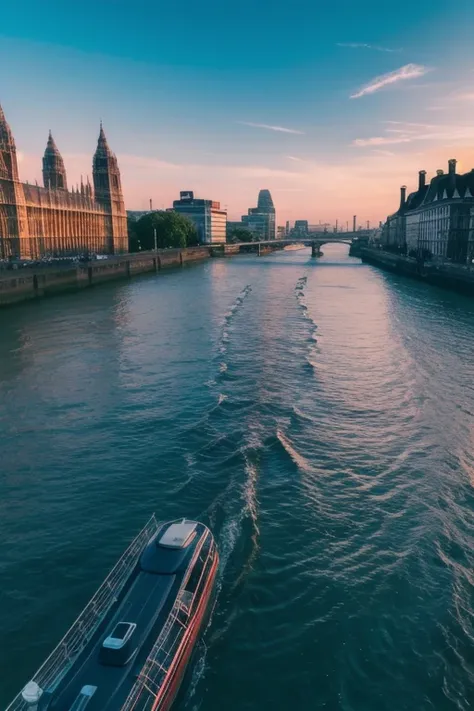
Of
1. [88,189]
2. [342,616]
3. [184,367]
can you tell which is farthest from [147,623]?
[88,189]

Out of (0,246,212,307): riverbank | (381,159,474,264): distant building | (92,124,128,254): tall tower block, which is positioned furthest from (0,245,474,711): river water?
(92,124,128,254): tall tower block

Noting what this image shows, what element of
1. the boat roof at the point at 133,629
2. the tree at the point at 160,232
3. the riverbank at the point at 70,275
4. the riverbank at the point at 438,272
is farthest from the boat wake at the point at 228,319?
the tree at the point at 160,232

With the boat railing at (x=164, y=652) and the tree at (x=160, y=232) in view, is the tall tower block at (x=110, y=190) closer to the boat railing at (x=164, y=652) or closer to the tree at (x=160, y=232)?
the tree at (x=160, y=232)

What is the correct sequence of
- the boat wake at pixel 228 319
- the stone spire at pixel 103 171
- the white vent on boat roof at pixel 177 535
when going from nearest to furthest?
the white vent on boat roof at pixel 177 535 < the boat wake at pixel 228 319 < the stone spire at pixel 103 171

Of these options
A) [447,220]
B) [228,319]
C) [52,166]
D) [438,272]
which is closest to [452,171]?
[447,220]

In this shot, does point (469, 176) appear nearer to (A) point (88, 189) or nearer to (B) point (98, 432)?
(A) point (88, 189)

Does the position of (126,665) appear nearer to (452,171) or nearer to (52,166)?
(452,171)

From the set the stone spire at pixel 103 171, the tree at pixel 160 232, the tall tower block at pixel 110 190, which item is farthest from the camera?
the tree at pixel 160 232

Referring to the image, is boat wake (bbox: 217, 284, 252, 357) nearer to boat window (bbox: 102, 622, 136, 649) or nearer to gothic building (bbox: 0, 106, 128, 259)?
boat window (bbox: 102, 622, 136, 649)
